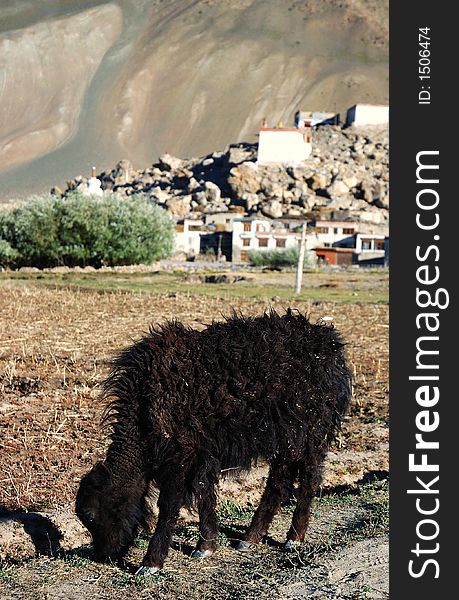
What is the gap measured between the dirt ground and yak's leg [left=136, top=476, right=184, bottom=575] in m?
0.12

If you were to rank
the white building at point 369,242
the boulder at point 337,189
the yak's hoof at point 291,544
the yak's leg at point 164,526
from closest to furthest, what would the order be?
the yak's leg at point 164,526
the yak's hoof at point 291,544
the white building at point 369,242
the boulder at point 337,189

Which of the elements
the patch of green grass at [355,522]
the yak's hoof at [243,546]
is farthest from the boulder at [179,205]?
the yak's hoof at [243,546]

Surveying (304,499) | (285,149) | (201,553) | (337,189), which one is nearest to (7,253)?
(304,499)

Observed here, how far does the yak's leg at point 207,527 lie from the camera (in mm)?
7516

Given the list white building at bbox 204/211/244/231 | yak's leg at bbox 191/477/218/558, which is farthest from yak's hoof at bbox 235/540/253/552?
white building at bbox 204/211/244/231

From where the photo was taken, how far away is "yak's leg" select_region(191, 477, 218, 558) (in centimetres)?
752

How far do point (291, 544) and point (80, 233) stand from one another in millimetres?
65564

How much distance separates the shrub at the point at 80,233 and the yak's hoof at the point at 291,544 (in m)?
64.3

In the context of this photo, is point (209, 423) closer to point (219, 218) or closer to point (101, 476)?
point (101, 476)

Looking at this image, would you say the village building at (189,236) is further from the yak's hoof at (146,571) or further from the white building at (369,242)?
the yak's hoof at (146,571)

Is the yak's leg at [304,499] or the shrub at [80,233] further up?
the shrub at [80,233]

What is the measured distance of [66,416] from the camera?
40.5 feet

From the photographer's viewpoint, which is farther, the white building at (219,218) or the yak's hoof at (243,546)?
the white building at (219,218)

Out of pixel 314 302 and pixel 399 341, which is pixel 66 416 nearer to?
pixel 399 341
